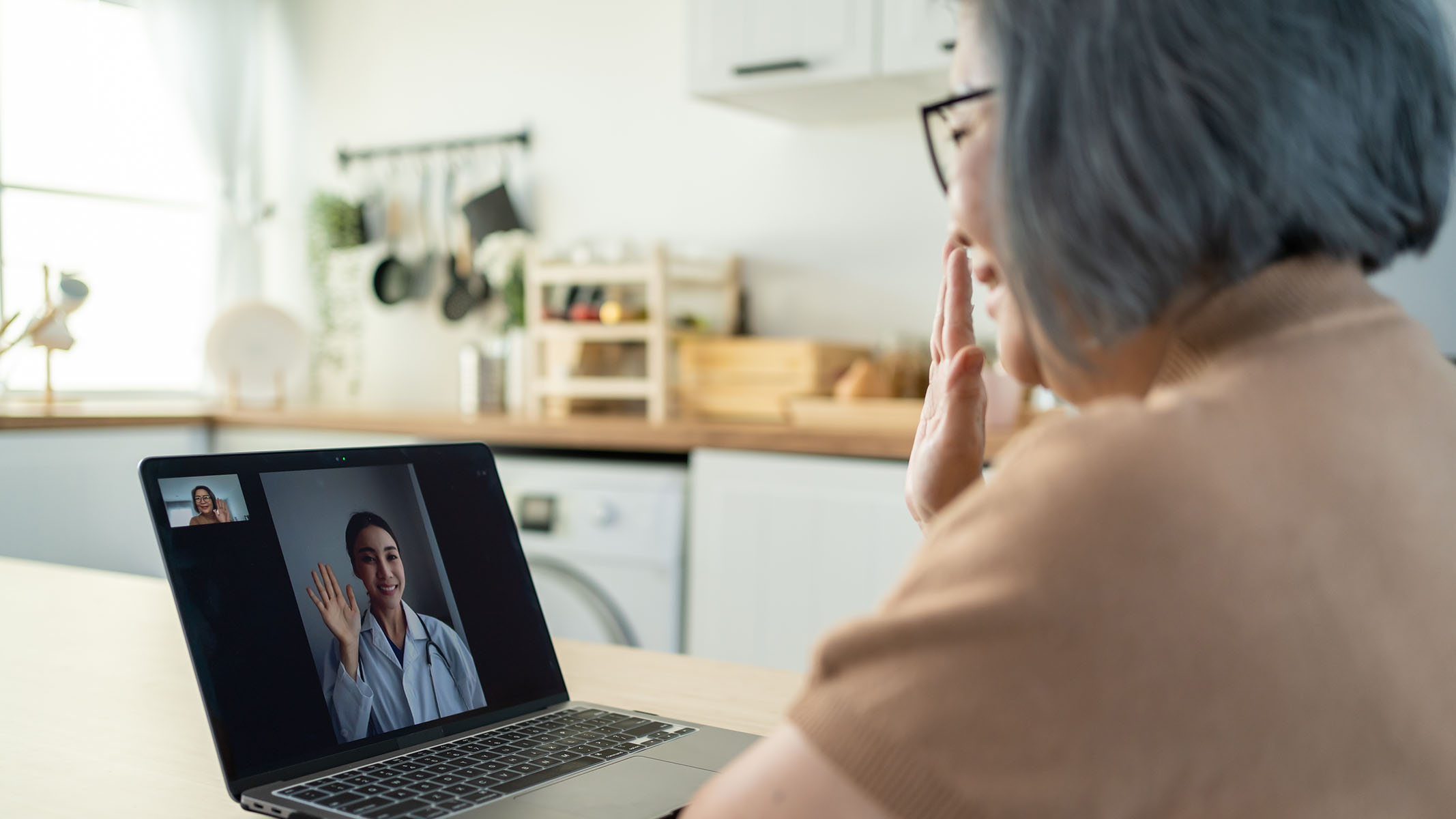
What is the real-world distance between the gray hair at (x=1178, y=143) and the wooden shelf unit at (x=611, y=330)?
2.40 metres

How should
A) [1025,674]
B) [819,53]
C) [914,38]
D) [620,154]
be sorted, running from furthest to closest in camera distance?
[620,154]
[819,53]
[914,38]
[1025,674]

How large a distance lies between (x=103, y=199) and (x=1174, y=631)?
3935 millimetres

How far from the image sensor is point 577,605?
2639 mm

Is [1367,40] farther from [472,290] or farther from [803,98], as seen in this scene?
[472,290]

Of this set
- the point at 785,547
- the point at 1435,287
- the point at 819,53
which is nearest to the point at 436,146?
the point at 819,53

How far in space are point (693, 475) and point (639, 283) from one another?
0.86m

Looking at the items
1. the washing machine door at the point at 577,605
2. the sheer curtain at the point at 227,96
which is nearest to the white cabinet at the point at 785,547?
the washing machine door at the point at 577,605

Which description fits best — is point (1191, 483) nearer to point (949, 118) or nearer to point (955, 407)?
point (949, 118)

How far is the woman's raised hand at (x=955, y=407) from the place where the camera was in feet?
2.57

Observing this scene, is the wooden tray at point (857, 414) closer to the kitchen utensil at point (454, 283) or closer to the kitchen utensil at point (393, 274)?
the kitchen utensil at point (454, 283)

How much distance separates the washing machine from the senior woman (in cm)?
203

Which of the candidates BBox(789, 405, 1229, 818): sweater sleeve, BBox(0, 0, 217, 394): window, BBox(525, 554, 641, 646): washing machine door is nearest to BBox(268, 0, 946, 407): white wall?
BBox(0, 0, 217, 394): window

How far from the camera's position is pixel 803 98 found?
2865mm

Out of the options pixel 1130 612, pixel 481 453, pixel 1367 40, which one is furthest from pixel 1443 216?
pixel 481 453
